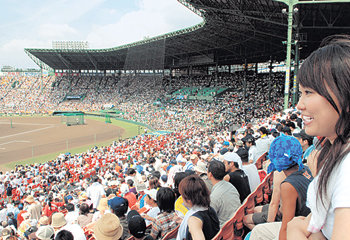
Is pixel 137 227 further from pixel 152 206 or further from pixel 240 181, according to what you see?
pixel 240 181

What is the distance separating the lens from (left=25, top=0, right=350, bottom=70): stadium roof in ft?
69.2

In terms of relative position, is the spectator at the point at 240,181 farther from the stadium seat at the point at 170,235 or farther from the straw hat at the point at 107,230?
the straw hat at the point at 107,230

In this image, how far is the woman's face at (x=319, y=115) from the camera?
3.82ft

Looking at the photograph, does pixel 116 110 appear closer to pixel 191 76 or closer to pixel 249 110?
pixel 191 76

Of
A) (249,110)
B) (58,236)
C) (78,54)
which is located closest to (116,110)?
(78,54)

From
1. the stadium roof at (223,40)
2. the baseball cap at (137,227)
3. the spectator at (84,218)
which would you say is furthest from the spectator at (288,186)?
the stadium roof at (223,40)

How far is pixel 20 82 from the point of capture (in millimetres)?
71438

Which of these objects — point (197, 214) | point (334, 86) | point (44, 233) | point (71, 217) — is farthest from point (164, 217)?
point (71, 217)

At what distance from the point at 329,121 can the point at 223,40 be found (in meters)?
37.5

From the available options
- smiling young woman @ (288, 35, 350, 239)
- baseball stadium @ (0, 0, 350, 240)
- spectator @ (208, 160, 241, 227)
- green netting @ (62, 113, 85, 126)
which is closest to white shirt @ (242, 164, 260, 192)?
baseball stadium @ (0, 0, 350, 240)

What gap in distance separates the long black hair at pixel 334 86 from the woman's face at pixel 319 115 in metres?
0.02

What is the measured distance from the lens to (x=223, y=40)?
119ft

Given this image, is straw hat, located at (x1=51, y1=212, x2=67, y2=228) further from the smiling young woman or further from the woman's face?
the woman's face

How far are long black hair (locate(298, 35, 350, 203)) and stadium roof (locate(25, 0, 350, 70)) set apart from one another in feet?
59.5
